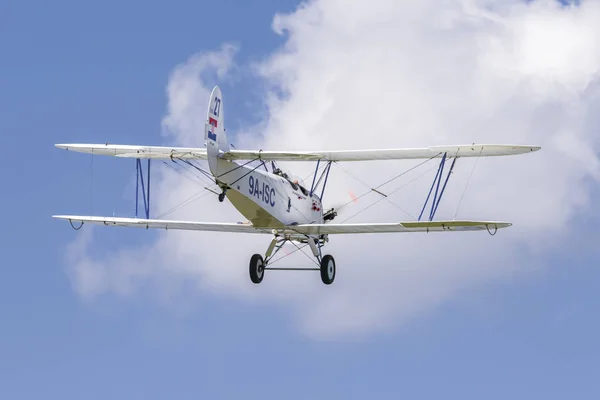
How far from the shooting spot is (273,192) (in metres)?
42.1

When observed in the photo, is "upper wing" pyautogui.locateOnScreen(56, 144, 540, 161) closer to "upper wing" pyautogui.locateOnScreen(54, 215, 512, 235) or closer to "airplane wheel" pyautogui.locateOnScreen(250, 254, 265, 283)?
"upper wing" pyautogui.locateOnScreen(54, 215, 512, 235)

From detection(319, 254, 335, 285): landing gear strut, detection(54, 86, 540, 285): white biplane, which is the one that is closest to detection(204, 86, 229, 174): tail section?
detection(54, 86, 540, 285): white biplane

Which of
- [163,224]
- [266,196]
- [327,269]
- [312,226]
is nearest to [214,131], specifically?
[266,196]

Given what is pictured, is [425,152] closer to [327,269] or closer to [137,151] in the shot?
[327,269]

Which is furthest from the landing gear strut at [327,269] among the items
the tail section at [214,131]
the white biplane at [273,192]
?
the tail section at [214,131]

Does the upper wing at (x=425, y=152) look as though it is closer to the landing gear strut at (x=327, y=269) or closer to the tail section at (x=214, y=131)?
the tail section at (x=214, y=131)

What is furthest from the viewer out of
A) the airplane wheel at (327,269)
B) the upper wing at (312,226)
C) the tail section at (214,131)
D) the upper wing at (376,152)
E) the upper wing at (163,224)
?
the airplane wheel at (327,269)

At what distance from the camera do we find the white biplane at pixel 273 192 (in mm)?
39750

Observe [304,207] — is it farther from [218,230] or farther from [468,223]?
[468,223]

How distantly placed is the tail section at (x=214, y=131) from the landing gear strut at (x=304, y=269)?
13.8 feet

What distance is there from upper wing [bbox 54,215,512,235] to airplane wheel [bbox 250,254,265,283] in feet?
2.39

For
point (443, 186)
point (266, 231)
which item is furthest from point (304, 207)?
point (443, 186)

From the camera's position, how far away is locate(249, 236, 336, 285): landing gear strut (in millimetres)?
43000

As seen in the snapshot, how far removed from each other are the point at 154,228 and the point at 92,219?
5.41ft
